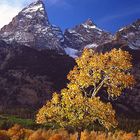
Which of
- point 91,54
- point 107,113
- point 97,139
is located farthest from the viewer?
point 97,139

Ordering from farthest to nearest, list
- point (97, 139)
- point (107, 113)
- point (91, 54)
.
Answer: point (97, 139)
point (91, 54)
point (107, 113)

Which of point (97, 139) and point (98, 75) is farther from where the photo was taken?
point (97, 139)

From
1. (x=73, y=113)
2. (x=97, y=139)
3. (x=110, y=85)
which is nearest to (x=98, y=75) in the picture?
(x=110, y=85)

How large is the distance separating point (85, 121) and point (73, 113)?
3.92 ft

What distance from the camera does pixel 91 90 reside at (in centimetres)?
3538

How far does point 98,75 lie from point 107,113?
3.18 meters

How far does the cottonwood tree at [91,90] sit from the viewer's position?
3431 cm

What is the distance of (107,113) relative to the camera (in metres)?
34.2

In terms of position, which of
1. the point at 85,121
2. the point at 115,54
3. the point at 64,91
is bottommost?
the point at 85,121

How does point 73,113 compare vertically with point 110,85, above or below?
below

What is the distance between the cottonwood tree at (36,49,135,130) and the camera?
3431 cm

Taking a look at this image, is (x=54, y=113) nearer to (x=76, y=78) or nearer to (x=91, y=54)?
(x=76, y=78)

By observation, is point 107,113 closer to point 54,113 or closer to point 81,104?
point 81,104

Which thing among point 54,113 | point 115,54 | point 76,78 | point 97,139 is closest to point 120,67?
point 115,54
